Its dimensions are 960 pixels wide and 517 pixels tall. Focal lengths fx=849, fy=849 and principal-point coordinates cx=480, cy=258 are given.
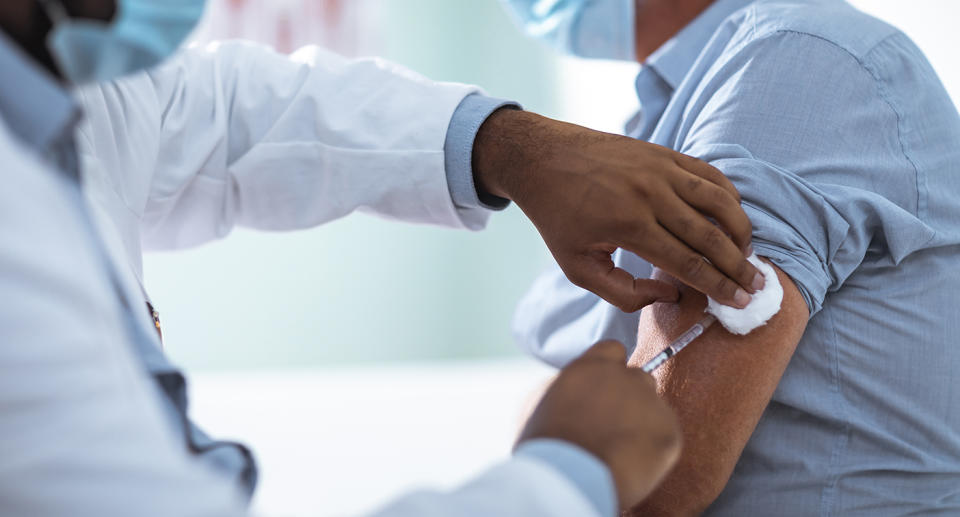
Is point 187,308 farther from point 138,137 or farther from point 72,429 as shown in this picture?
point 72,429

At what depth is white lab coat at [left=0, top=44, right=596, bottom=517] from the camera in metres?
0.46

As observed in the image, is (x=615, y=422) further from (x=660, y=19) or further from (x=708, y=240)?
(x=660, y=19)

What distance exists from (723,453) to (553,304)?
1.45 feet

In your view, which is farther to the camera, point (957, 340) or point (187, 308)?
point (187, 308)

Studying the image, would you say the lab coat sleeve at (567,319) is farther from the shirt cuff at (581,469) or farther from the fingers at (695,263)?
the shirt cuff at (581,469)

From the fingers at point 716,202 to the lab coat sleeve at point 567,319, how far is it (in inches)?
8.9

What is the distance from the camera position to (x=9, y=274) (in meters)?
0.46

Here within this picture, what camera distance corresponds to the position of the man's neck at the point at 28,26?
55 centimetres

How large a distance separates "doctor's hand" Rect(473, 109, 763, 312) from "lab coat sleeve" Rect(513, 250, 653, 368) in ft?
0.51

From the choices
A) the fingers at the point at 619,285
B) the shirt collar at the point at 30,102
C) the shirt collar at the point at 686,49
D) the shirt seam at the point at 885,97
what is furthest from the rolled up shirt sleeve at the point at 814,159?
the shirt collar at the point at 30,102

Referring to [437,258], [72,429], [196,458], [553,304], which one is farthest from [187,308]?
[72,429]

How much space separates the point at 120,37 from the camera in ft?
1.95

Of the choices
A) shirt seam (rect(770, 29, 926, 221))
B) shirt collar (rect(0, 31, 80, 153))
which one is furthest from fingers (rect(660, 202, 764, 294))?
shirt collar (rect(0, 31, 80, 153))

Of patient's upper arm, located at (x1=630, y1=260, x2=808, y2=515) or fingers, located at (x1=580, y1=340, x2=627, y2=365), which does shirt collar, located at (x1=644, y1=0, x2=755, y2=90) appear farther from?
fingers, located at (x1=580, y1=340, x2=627, y2=365)
